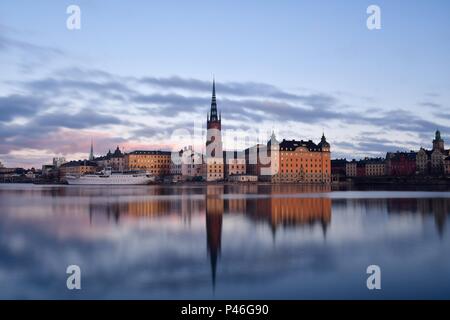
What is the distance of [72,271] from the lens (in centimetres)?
1148

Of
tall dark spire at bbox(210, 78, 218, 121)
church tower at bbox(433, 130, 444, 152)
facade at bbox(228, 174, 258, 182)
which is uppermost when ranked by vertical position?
tall dark spire at bbox(210, 78, 218, 121)

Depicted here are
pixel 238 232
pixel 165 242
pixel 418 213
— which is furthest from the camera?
pixel 418 213

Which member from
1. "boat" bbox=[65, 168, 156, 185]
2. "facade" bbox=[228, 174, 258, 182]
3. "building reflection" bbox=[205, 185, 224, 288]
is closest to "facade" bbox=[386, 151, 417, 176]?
"facade" bbox=[228, 174, 258, 182]

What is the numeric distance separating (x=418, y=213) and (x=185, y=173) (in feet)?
319

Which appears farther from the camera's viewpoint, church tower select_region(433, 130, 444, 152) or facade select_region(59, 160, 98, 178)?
facade select_region(59, 160, 98, 178)

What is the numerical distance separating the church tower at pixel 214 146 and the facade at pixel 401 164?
44516mm

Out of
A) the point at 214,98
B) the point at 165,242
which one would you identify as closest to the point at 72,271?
the point at 165,242

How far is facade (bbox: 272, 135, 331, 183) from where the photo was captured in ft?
359

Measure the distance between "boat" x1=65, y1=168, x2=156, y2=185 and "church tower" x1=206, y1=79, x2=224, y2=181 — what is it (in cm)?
1814

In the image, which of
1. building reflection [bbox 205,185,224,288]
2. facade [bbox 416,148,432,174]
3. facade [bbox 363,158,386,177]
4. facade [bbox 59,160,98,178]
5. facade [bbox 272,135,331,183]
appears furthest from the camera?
facade [bbox 59,160,98,178]

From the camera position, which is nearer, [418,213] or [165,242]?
[165,242]

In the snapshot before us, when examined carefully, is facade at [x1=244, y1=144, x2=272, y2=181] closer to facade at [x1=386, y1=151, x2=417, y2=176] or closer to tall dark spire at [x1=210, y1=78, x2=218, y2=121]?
tall dark spire at [x1=210, y1=78, x2=218, y2=121]

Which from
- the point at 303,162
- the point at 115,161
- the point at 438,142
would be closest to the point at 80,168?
the point at 115,161
